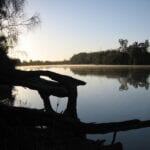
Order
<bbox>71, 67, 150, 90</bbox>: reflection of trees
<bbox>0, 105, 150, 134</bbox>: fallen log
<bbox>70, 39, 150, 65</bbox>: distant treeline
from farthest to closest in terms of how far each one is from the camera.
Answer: <bbox>70, 39, 150, 65</bbox>: distant treeline, <bbox>71, 67, 150, 90</bbox>: reflection of trees, <bbox>0, 105, 150, 134</bbox>: fallen log

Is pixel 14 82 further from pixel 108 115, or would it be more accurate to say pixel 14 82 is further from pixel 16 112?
pixel 108 115

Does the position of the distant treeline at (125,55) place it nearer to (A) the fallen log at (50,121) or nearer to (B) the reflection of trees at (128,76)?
(B) the reflection of trees at (128,76)

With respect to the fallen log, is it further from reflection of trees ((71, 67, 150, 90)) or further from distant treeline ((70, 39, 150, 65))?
distant treeline ((70, 39, 150, 65))

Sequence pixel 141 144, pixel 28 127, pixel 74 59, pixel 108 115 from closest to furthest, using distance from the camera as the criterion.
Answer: pixel 28 127, pixel 141 144, pixel 108 115, pixel 74 59

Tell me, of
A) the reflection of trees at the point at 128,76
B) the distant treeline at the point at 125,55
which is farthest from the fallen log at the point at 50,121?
the distant treeline at the point at 125,55

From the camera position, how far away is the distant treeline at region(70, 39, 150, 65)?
290ft

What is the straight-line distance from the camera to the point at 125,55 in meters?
91.5

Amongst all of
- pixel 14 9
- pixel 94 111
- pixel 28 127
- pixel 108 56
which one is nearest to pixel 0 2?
pixel 14 9

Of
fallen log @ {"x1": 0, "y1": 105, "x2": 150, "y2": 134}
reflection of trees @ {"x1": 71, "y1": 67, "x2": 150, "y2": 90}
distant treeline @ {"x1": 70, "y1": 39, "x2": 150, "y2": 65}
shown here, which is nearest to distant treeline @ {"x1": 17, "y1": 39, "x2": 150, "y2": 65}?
distant treeline @ {"x1": 70, "y1": 39, "x2": 150, "y2": 65}

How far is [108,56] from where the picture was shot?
9538cm

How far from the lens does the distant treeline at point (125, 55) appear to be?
290ft

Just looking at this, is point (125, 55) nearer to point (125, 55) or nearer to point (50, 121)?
point (125, 55)

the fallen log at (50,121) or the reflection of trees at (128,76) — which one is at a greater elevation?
the fallen log at (50,121)

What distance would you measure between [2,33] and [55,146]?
10206 mm
